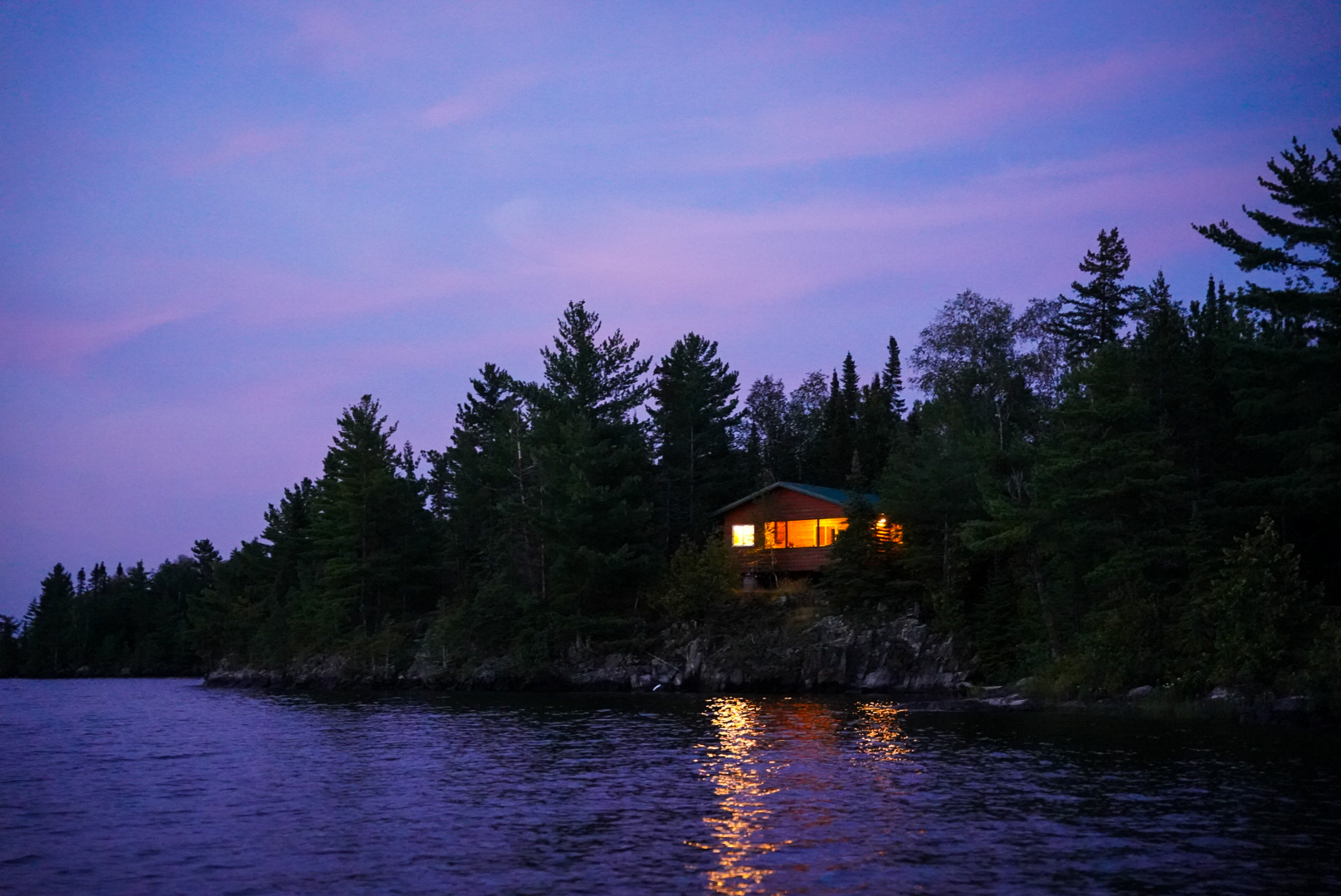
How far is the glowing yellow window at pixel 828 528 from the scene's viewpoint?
73.3 meters

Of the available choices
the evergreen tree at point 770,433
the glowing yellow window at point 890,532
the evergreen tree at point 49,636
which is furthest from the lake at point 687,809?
the evergreen tree at point 49,636

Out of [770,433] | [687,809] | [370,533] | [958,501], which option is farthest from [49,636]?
[687,809]

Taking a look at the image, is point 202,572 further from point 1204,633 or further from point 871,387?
point 1204,633

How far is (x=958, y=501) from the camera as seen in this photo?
198 ft

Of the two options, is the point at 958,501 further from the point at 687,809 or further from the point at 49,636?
the point at 49,636

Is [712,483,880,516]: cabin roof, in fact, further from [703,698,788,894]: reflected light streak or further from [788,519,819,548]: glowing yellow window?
[703,698,788,894]: reflected light streak

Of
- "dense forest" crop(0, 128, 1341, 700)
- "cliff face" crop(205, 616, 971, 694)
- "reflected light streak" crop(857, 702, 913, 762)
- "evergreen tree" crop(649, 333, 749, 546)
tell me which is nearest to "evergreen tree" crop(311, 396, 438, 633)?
"dense forest" crop(0, 128, 1341, 700)

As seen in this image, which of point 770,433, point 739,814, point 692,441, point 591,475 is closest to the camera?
point 739,814

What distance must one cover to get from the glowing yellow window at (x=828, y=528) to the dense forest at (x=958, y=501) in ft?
22.4

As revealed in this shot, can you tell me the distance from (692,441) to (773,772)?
59.4 m

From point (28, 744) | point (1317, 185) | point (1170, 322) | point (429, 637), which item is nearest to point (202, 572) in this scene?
point (429, 637)

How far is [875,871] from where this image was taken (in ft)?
56.4

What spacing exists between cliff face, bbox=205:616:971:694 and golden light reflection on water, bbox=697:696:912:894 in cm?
872

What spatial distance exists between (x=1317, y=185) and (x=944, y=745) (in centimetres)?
2571
